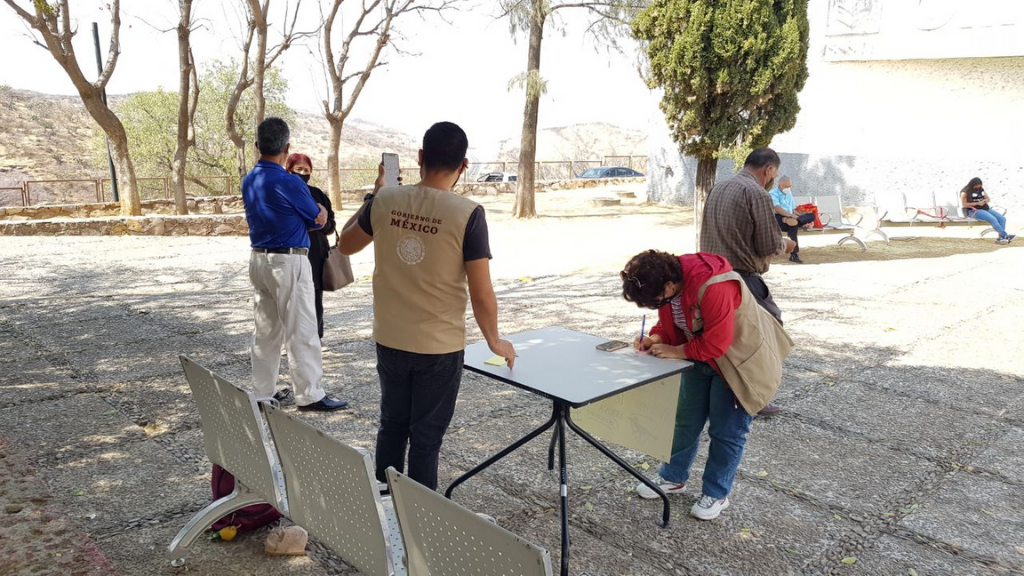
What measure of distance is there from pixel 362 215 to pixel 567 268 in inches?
329

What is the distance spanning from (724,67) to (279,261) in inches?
355

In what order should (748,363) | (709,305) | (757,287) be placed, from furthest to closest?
(757,287) < (748,363) < (709,305)

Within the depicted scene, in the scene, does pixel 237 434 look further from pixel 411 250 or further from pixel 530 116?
pixel 530 116

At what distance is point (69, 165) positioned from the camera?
40.9 m

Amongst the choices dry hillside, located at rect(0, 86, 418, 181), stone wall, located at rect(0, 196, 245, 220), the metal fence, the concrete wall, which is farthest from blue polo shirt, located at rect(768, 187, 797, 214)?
dry hillside, located at rect(0, 86, 418, 181)

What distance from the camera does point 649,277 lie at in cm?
278

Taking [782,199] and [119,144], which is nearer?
[782,199]

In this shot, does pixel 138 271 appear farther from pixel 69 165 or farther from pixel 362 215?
pixel 69 165

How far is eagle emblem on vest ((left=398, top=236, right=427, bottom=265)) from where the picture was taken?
2578 millimetres

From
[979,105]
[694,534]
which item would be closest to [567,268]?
[694,534]

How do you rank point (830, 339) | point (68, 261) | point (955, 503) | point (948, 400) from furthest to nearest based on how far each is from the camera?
point (68, 261) → point (830, 339) → point (948, 400) → point (955, 503)

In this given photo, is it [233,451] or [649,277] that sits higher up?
[649,277]

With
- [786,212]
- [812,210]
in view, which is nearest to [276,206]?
[786,212]

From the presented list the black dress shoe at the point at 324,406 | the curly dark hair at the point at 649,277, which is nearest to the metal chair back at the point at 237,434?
the curly dark hair at the point at 649,277
